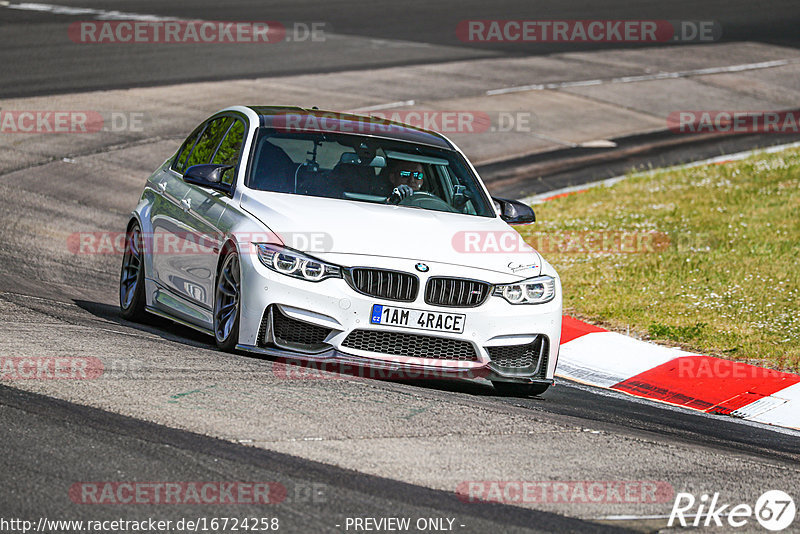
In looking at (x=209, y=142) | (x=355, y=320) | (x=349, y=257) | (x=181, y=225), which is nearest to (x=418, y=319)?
(x=355, y=320)

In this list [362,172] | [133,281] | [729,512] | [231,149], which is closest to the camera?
[729,512]

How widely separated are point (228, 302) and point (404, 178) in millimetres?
Answer: 1721

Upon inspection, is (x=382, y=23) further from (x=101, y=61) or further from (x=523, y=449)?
(x=523, y=449)

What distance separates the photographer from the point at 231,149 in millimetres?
8859

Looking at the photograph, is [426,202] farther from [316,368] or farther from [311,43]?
[311,43]

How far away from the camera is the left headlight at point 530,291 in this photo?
300 inches

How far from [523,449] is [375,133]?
353 cm

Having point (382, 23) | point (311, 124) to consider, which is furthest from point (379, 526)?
point (382, 23)

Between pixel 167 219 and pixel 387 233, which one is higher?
pixel 387 233

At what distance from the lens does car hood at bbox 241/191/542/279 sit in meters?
7.43

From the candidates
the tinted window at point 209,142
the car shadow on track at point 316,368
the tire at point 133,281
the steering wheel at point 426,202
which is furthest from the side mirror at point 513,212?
the tire at point 133,281

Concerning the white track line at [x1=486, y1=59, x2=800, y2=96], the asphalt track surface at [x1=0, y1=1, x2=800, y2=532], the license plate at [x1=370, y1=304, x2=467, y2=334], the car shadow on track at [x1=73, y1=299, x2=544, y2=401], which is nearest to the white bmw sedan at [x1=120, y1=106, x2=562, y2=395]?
the license plate at [x1=370, y1=304, x2=467, y2=334]

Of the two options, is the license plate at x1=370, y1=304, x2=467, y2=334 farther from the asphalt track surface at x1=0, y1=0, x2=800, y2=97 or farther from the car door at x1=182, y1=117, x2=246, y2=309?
the asphalt track surface at x1=0, y1=0, x2=800, y2=97

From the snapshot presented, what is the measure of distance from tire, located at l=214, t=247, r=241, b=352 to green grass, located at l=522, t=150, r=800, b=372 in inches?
157
